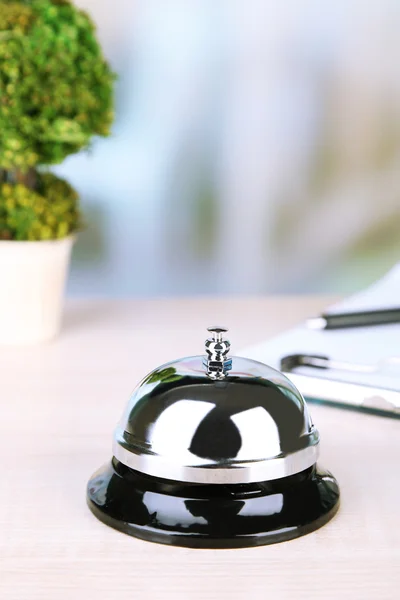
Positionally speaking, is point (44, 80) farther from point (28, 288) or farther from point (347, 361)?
point (347, 361)

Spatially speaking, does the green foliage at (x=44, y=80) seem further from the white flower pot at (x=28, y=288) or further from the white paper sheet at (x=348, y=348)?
the white paper sheet at (x=348, y=348)

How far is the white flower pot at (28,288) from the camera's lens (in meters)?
0.79

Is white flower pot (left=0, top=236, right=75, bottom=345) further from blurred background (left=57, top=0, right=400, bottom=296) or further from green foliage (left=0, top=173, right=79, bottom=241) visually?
blurred background (left=57, top=0, right=400, bottom=296)

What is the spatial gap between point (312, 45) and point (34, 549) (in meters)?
0.83

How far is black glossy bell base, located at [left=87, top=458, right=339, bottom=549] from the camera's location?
0.38m

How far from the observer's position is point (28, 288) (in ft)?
2.61

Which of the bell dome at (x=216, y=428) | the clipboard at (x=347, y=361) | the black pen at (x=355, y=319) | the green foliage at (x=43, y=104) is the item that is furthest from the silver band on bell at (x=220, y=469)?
the green foliage at (x=43, y=104)

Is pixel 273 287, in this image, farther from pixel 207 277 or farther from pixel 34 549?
pixel 34 549

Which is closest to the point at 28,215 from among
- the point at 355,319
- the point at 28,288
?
the point at 28,288

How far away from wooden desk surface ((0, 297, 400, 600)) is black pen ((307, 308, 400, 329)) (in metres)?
0.11

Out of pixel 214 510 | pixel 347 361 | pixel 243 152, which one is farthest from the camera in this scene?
pixel 243 152

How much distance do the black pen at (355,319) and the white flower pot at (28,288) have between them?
0.24 metres

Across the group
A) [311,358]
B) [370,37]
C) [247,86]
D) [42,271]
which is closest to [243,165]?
[247,86]

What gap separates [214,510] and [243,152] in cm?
75
